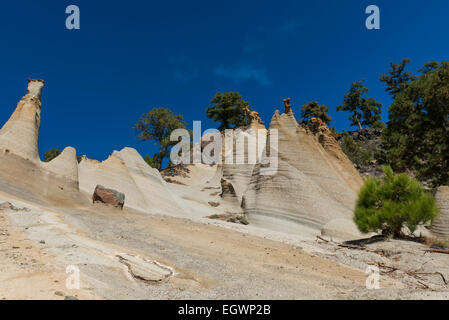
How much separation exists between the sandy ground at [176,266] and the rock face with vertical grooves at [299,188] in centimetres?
396

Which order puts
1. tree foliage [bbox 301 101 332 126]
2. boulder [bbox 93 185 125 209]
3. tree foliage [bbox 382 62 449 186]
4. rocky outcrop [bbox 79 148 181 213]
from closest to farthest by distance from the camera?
boulder [bbox 93 185 125 209] < rocky outcrop [bbox 79 148 181 213] < tree foliage [bbox 382 62 449 186] < tree foliage [bbox 301 101 332 126]

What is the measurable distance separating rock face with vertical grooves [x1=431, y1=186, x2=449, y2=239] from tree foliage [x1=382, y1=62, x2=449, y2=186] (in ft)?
27.6

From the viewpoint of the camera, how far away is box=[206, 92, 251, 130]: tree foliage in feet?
140

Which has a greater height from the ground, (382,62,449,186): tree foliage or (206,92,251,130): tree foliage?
(206,92,251,130): tree foliage

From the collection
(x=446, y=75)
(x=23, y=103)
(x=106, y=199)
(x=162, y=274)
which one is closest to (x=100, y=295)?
(x=162, y=274)

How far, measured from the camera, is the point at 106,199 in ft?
35.4

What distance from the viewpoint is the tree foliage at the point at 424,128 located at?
16672mm

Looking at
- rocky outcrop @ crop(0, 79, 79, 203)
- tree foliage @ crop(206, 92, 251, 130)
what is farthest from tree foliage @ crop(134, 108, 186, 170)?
rocky outcrop @ crop(0, 79, 79, 203)

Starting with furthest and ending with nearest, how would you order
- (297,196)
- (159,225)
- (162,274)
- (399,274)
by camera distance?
(297,196) → (159,225) → (399,274) → (162,274)

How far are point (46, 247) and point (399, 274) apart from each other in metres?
5.97

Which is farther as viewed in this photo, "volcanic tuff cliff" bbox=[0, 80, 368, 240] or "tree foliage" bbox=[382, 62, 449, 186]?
"tree foliage" bbox=[382, 62, 449, 186]

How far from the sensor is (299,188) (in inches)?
479
